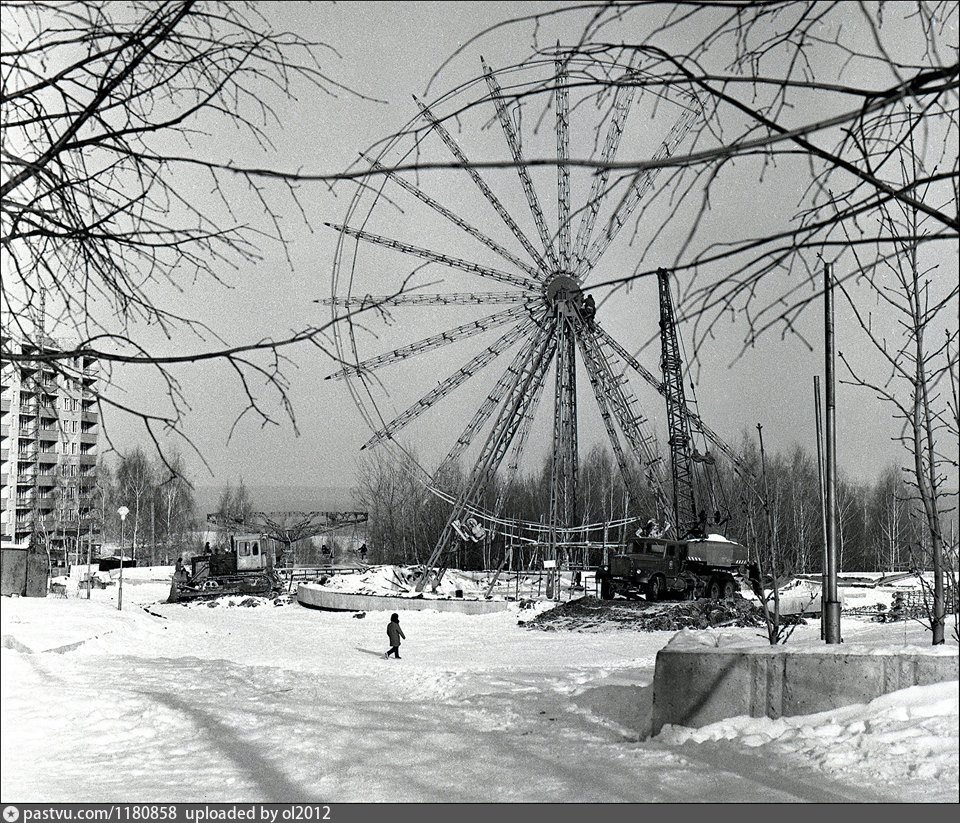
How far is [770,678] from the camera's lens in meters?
5.80

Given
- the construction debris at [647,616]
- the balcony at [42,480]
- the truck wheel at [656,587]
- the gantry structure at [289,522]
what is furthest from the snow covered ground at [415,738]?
the balcony at [42,480]

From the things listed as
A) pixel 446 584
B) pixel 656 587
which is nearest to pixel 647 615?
pixel 656 587

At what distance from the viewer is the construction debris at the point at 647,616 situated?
20406 millimetres

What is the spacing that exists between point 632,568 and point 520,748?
64.6ft

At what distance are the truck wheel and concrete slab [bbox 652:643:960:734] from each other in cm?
1855

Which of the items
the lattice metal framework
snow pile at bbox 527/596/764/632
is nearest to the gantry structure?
the lattice metal framework

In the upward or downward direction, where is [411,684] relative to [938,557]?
downward

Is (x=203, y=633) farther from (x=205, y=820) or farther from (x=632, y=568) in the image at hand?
(x=205, y=820)

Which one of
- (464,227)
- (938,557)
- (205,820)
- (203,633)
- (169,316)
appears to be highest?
(464,227)

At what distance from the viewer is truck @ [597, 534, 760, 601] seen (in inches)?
978

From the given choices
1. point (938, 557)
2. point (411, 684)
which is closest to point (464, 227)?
point (411, 684)

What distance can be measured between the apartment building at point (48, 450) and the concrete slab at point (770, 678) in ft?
13.6

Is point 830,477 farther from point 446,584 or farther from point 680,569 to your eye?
point 446,584

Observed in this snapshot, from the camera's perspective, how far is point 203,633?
1834 cm
